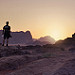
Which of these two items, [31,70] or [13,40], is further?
[13,40]

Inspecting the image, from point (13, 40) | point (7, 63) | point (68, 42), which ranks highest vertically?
point (13, 40)

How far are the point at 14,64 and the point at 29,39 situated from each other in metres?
98.7

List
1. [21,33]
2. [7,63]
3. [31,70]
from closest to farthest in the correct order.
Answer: [31,70] < [7,63] < [21,33]

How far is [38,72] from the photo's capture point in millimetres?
6070

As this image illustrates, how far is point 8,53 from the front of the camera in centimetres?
1040

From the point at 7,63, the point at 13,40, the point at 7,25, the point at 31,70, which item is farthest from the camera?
the point at 13,40

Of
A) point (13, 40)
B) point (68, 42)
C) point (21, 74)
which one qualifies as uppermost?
point (13, 40)

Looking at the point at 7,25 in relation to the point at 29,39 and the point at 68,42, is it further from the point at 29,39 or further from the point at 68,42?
the point at 29,39

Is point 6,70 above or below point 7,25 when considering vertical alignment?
below

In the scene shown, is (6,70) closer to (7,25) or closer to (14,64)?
(14,64)

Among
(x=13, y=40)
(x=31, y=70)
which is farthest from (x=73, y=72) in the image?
(x=13, y=40)

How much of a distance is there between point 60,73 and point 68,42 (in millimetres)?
21250

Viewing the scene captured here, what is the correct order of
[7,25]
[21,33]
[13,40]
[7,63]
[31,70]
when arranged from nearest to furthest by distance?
[31,70]
[7,63]
[7,25]
[13,40]
[21,33]

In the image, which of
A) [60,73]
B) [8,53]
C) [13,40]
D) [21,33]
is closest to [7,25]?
[8,53]
